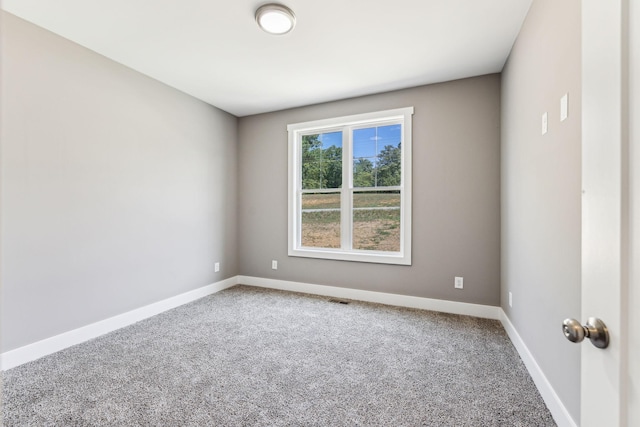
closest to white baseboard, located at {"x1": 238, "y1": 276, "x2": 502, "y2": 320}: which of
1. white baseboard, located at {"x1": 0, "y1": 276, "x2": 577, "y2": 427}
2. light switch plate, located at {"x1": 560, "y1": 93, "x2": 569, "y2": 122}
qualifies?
white baseboard, located at {"x1": 0, "y1": 276, "x2": 577, "y2": 427}

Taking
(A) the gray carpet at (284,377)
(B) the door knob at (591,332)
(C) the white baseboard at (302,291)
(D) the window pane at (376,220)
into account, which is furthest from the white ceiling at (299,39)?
(A) the gray carpet at (284,377)

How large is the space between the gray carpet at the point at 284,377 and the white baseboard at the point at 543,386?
46 mm

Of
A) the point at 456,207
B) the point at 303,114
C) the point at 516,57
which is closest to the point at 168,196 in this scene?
the point at 303,114

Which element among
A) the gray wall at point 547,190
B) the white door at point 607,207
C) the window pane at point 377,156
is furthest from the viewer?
the window pane at point 377,156

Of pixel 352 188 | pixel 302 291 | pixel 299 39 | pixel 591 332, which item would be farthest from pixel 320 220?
pixel 591 332

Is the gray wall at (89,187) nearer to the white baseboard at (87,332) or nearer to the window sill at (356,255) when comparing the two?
the white baseboard at (87,332)

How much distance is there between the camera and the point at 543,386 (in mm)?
1703

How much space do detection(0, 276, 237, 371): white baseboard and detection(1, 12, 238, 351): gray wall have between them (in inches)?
2.0

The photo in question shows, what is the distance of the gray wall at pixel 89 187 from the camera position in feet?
6.81

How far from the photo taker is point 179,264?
11.1ft

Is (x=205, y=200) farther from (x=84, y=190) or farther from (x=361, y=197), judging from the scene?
(x=361, y=197)

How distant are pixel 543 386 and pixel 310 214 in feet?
9.50

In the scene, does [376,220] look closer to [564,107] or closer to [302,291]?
[302,291]

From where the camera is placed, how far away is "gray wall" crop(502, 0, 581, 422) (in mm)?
1360
